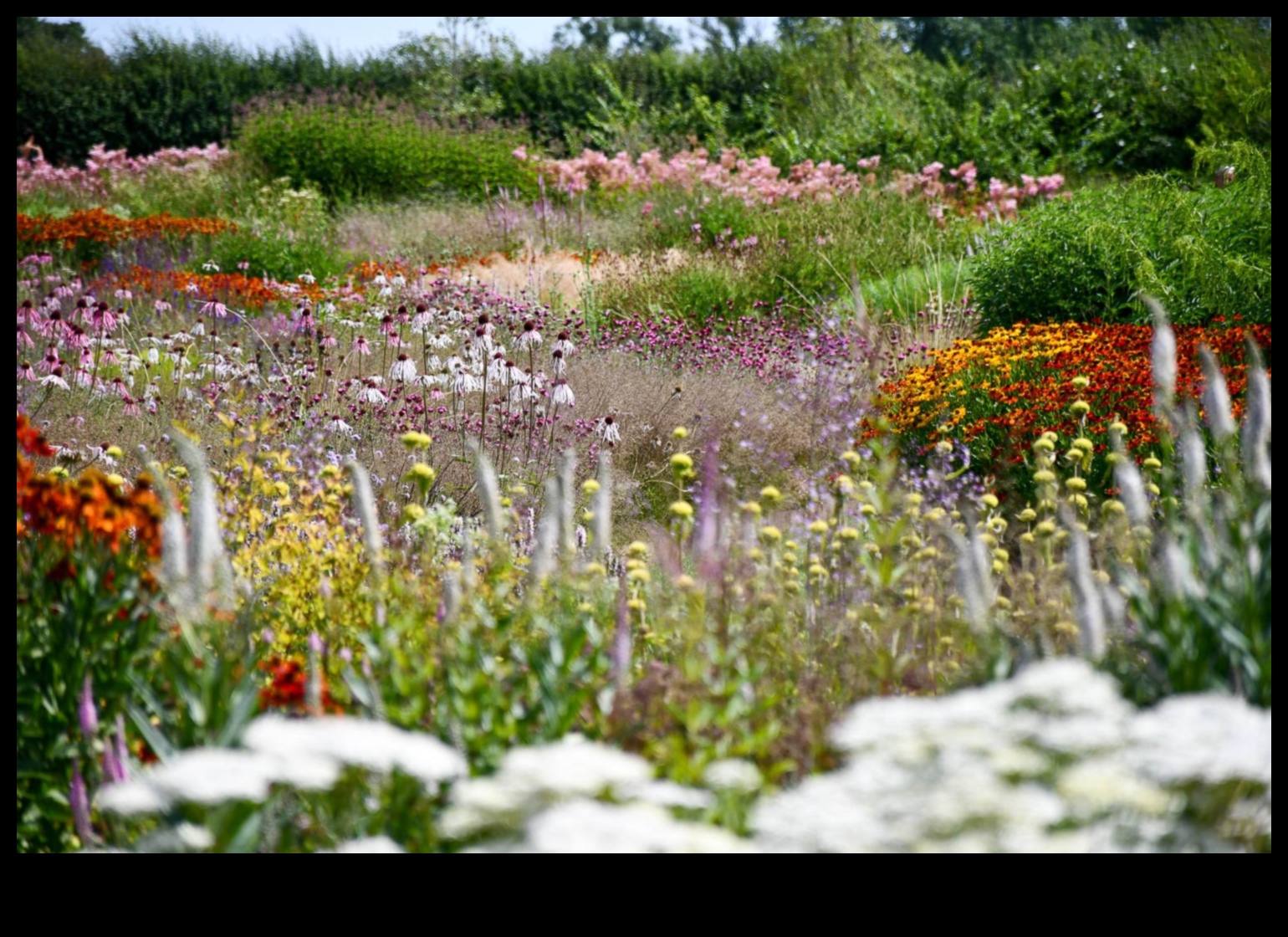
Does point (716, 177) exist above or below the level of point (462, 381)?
above

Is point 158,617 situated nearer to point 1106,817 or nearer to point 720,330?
point 1106,817

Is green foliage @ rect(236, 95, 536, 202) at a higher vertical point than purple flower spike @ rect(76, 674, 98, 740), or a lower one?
higher

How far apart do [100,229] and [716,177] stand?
6093 millimetres

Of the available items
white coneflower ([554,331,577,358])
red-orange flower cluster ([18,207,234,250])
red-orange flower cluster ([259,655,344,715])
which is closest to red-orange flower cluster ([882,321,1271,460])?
white coneflower ([554,331,577,358])

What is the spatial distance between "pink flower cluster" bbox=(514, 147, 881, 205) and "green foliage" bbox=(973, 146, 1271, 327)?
12.7ft

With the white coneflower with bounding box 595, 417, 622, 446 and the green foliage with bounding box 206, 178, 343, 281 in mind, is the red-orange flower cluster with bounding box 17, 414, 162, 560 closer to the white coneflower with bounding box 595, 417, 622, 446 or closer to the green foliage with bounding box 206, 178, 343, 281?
the white coneflower with bounding box 595, 417, 622, 446

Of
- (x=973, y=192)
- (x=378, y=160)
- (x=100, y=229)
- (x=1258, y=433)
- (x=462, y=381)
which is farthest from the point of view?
(x=378, y=160)

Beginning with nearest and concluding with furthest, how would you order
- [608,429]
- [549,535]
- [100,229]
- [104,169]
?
[549,535]
[608,429]
[100,229]
[104,169]

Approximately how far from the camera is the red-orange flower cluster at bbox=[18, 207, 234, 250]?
1102 centimetres

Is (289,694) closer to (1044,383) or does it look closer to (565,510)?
(565,510)

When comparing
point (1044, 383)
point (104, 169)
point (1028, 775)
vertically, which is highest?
point (104, 169)

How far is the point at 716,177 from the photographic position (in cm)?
1215

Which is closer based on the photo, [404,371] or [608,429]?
[608,429]

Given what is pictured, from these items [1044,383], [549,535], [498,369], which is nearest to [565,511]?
[549,535]
